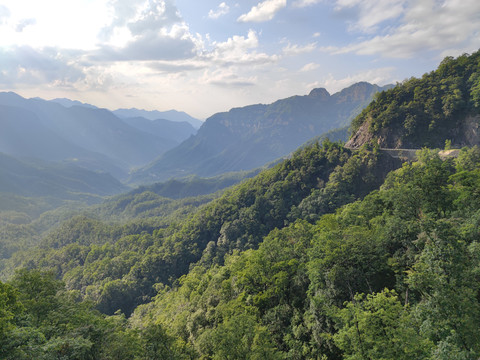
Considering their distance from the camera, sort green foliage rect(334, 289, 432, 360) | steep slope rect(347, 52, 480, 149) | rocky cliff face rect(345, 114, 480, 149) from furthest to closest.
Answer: steep slope rect(347, 52, 480, 149)
rocky cliff face rect(345, 114, 480, 149)
green foliage rect(334, 289, 432, 360)

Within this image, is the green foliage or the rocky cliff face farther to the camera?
the rocky cliff face

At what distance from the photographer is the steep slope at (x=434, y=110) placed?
88375 millimetres

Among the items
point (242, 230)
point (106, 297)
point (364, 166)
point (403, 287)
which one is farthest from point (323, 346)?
point (106, 297)

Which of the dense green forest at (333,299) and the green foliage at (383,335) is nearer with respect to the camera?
the green foliage at (383,335)

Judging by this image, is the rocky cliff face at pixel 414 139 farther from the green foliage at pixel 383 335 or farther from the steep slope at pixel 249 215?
the green foliage at pixel 383 335

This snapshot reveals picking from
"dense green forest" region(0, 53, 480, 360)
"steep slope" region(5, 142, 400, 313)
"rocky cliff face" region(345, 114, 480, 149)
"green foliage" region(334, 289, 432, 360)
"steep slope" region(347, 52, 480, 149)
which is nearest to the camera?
"green foliage" region(334, 289, 432, 360)

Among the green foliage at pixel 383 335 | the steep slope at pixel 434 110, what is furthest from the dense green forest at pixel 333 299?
the steep slope at pixel 434 110

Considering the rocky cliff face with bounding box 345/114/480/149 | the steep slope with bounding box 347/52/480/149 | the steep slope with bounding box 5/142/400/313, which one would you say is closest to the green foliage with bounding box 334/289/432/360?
the steep slope with bounding box 5/142/400/313

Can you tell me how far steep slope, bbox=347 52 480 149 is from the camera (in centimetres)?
8838

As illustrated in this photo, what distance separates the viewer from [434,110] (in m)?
93.4

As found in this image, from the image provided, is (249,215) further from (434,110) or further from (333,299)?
(333,299)

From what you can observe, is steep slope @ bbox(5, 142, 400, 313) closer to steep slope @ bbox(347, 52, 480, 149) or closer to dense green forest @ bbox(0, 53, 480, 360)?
steep slope @ bbox(347, 52, 480, 149)

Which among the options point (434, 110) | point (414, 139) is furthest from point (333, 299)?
point (434, 110)

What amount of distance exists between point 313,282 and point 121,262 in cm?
12911
